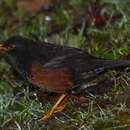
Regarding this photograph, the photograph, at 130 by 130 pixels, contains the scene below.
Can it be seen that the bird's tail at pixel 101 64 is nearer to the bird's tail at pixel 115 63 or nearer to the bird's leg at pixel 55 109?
the bird's tail at pixel 115 63

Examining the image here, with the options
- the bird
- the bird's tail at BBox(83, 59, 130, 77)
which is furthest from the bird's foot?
the bird's tail at BBox(83, 59, 130, 77)

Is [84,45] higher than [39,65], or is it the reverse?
[39,65]

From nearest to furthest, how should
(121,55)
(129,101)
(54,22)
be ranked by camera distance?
(129,101), (121,55), (54,22)

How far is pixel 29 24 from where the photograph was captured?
8.04m

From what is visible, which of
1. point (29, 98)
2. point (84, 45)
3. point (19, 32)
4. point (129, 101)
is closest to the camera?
point (129, 101)


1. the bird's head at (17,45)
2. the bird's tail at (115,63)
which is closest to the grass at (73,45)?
the bird's tail at (115,63)

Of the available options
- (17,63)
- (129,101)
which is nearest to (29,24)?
(17,63)

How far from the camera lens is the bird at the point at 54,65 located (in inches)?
188

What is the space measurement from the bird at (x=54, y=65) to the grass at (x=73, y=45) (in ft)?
0.99

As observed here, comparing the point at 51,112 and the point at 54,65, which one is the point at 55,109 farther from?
the point at 54,65

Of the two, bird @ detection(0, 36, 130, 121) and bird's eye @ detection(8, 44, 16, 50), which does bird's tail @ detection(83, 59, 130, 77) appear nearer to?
bird @ detection(0, 36, 130, 121)

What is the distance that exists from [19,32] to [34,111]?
9.74ft

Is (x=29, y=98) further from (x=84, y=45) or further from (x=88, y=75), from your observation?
(x=84, y=45)

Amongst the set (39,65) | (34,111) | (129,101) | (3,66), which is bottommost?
(3,66)
